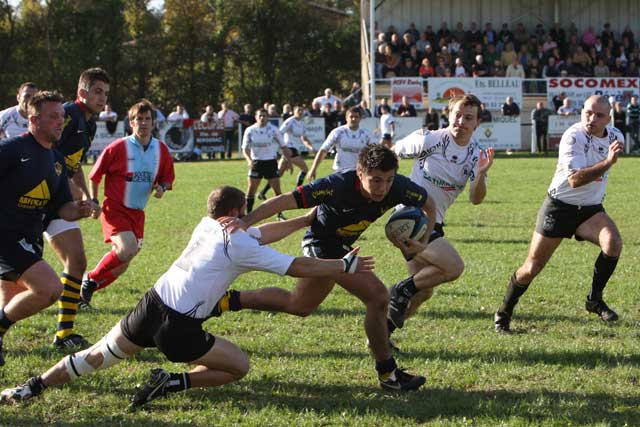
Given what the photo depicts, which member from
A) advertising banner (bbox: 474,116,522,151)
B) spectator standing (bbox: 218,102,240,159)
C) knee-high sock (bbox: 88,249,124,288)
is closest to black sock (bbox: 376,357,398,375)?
knee-high sock (bbox: 88,249,124,288)

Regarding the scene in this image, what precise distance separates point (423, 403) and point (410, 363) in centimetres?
88

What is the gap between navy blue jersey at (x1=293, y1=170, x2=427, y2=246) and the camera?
520 cm

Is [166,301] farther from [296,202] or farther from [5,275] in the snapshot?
[5,275]

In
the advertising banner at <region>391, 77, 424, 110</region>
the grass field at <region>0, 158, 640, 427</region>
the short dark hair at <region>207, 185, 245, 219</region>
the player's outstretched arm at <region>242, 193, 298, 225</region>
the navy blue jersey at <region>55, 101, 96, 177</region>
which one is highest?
the advertising banner at <region>391, 77, 424, 110</region>

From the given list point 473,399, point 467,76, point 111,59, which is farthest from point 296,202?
point 111,59

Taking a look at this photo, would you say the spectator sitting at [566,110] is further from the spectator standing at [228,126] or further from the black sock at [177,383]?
the black sock at [177,383]

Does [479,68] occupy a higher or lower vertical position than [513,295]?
higher

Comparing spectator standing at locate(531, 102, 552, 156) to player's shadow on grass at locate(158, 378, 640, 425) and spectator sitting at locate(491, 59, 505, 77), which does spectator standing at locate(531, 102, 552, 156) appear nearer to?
spectator sitting at locate(491, 59, 505, 77)

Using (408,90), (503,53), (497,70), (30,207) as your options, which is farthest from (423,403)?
(503,53)

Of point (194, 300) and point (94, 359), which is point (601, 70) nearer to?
point (194, 300)

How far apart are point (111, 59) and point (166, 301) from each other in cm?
3849

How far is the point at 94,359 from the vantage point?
4758mm

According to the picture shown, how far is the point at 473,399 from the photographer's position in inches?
197

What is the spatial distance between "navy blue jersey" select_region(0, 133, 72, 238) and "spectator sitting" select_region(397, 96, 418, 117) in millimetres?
22316
